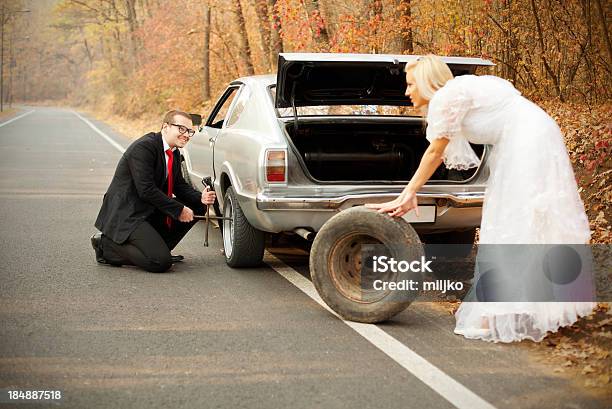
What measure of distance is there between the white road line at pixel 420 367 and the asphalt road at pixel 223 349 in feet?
0.04

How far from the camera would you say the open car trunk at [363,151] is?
7.17 metres

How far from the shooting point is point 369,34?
52.2 feet

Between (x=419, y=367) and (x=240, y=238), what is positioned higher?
(x=240, y=238)

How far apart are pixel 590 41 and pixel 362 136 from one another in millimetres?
8513

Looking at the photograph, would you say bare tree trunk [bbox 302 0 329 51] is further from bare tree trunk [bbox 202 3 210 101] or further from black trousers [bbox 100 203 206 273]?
bare tree trunk [bbox 202 3 210 101]

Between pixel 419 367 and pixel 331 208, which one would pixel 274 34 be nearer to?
pixel 331 208

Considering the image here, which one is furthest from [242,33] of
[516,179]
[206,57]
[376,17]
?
[516,179]

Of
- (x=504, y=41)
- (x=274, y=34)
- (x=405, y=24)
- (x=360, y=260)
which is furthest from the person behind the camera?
(x=274, y=34)

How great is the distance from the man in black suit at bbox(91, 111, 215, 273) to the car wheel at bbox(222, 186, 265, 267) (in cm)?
22

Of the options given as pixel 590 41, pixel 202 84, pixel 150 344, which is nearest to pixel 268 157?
pixel 150 344

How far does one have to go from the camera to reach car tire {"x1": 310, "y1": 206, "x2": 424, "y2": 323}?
513cm

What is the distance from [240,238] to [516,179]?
2.73 metres

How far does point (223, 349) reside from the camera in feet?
15.5

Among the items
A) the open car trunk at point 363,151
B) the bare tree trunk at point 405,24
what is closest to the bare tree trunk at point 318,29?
the bare tree trunk at point 405,24
